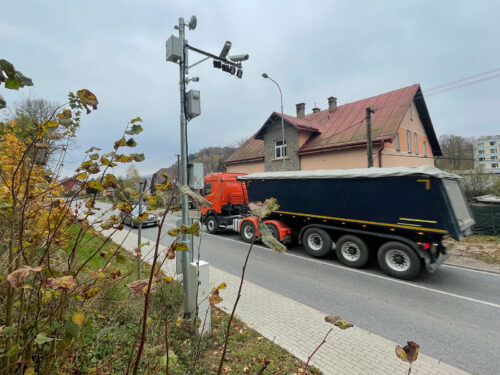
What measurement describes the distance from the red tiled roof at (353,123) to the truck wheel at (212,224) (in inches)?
339

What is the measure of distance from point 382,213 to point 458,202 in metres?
1.83

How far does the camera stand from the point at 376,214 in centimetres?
655

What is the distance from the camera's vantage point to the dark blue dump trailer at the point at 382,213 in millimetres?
5680

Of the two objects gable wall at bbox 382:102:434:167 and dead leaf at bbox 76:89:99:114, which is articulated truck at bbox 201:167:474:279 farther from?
gable wall at bbox 382:102:434:167

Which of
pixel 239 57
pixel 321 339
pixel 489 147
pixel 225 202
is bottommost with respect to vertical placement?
pixel 321 339

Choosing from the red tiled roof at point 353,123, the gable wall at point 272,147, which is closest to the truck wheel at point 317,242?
the red tiled roof at point 353,123

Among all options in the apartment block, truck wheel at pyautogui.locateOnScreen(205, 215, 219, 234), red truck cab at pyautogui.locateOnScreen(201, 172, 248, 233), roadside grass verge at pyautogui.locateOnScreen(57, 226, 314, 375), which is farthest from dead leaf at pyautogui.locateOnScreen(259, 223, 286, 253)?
Result: the apartment block

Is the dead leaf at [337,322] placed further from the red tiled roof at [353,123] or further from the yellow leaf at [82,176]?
the red tiled roof at [353,123]

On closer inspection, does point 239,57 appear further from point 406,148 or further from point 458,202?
point 406,148

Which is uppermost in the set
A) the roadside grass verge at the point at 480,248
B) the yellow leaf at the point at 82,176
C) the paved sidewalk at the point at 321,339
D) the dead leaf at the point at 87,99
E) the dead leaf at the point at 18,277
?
the dead leaf at the point at 87,99

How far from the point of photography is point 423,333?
3.81 metres

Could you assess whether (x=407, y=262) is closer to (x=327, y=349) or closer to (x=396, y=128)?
(x=327, y=349)

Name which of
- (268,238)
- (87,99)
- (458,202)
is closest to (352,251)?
(458,202)

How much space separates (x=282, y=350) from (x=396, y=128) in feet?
49.8
